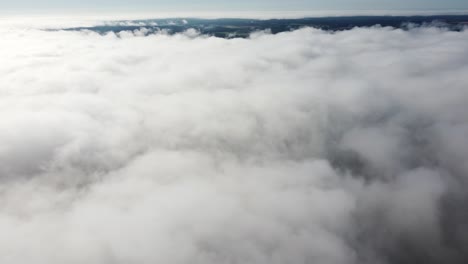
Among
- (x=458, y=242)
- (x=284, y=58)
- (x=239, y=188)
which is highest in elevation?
(x=284, y=58)

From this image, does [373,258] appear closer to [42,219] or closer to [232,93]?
[42,219]

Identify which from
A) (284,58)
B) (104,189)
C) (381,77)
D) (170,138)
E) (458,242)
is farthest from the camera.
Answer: (284,58)

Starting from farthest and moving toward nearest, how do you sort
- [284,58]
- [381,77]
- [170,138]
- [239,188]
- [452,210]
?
[284,58] < [381,77] < [170,138] < [239,188] < [452,210]

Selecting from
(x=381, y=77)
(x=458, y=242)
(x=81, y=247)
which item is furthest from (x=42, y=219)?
(x=381, y=77)

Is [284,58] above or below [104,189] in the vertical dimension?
above

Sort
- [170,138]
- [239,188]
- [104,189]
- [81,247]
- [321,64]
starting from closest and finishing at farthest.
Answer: [81,247]
[239,188]
[104,189]
[170,138]
[321,64]

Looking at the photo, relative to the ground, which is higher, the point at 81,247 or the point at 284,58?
the point at 284,58

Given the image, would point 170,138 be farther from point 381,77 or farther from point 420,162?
point 381,77

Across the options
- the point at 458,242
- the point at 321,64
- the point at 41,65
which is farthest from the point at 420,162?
the point at 41,65

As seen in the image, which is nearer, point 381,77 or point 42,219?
point 42,219
